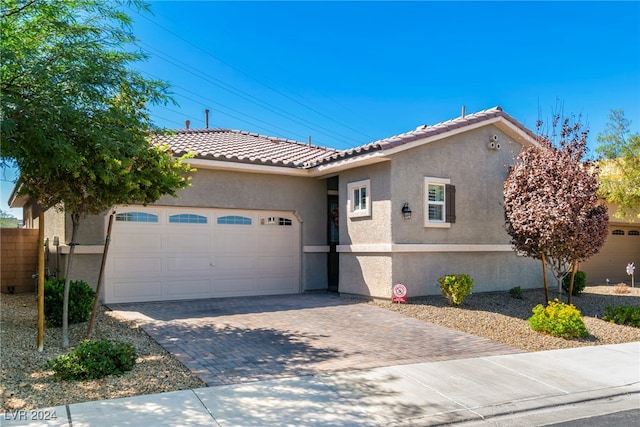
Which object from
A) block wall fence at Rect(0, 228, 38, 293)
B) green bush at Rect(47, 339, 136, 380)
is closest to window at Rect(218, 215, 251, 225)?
block wall fence at Rect(0, 228, 38, 293)

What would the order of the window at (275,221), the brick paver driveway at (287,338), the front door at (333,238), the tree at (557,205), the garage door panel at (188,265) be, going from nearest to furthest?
the brick paver driveway at (287,338) → the tree at (557,205) → the garage door panel at (188,265) → the window at (275,221) → the front door at (333,238)

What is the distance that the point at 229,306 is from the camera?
456 inches

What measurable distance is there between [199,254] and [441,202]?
260 inches

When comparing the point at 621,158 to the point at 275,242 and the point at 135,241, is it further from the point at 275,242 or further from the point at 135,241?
the point at 135,241

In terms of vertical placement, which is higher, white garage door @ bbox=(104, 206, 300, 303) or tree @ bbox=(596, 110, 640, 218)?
tree @ bbox=(596, 110, 640, 218)

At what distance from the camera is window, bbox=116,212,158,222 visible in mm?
11861

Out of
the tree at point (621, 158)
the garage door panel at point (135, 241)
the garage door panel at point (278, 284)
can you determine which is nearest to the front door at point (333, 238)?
the garage door panel at point (278, 284)

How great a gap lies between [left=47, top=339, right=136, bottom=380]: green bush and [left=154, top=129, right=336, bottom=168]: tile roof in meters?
5.18

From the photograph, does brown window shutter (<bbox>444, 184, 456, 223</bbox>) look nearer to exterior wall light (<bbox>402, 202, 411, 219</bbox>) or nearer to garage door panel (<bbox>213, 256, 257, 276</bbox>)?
exterior wall light (<bbox>402, 202, 411, 219</bbox>)

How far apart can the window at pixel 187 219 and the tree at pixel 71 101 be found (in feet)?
16.3

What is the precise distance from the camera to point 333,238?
14.9m

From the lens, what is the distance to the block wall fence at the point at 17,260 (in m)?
13.7

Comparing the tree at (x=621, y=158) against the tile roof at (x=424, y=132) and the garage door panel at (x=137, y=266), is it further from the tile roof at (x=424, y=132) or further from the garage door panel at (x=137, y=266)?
the garage door panel at (x=137, y=266)

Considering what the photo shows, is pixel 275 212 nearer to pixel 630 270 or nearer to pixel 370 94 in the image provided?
pixel 370 94
